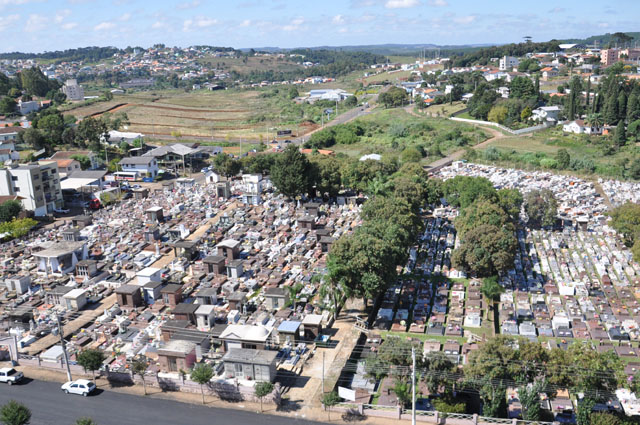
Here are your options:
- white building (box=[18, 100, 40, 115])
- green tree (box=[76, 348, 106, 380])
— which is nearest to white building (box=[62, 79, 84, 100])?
white building (box=[18, 100, 40, 115])

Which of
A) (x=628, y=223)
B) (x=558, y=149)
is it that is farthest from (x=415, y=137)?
(x=628, y=223)

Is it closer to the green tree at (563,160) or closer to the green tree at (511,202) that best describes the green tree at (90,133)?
the green tree at (511,202)

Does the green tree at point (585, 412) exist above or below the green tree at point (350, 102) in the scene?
below

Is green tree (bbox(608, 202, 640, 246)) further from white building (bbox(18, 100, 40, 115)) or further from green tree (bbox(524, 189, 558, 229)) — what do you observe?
white building (bbox(18, 100, 40, 115))

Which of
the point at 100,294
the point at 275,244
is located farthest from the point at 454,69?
the point at 100,294

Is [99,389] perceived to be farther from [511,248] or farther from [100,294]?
[511,248]

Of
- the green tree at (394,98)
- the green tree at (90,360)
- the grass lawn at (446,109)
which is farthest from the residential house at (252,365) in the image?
the green tree at (394,98)
